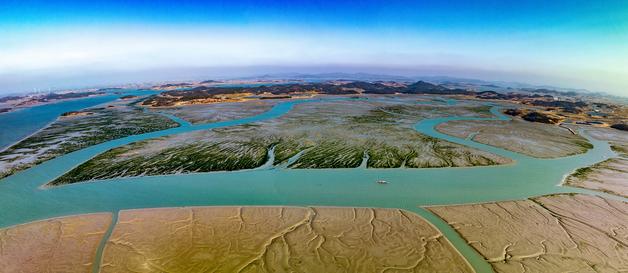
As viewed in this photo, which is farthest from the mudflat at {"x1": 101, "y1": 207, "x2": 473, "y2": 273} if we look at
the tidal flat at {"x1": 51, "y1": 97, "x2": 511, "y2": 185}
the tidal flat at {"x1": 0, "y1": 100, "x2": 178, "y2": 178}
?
the tidal flat at {"x1": 0, "y1": 100, "x2": 178, "y2": 178}

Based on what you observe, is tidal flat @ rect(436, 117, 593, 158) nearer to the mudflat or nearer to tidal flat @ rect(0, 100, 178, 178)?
the mudflat

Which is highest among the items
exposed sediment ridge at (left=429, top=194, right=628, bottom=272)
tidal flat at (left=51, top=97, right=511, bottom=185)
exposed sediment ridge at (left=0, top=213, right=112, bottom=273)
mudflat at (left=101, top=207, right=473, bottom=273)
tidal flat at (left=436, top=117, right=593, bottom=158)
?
tidal flat at (left=436, top=117, right=593, bottom=158)

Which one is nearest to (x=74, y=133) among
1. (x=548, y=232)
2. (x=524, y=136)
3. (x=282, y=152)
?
(x=282, y=152)

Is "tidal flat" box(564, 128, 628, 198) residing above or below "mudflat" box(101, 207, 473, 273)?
above

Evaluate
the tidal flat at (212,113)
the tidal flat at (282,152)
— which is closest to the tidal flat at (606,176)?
the tidal flat at (282,152)

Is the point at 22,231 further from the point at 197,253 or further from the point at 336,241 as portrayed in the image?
the point at 336,241

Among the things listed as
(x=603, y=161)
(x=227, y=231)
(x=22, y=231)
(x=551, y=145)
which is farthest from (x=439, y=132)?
(x=22, y=231)

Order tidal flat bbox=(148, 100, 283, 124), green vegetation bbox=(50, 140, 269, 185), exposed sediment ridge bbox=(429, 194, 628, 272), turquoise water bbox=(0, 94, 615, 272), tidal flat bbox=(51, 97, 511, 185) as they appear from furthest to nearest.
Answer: tidal flat bbox=(148, 100, 283, 124), tidal flat bbox=(51, 97, 511, 185), green vegetation bbox=(50, 140, 269, 185), turquoise water bbox=(0, 94, 615, 272), exposed sediment ridge bbox=(429, 194, 628, 272)
